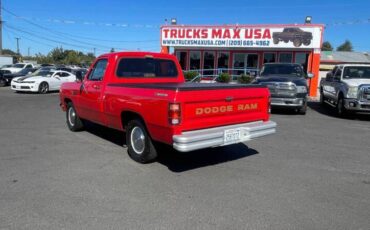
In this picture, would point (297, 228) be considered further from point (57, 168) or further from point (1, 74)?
point (1, 74)

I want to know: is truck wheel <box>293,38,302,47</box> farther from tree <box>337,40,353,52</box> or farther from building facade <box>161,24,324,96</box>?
tree <box>337,40,353,52</box>

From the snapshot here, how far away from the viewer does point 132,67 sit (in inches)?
278

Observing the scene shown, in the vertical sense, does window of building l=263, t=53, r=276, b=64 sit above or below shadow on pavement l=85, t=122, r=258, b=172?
above

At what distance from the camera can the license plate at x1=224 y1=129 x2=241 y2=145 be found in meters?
5.40

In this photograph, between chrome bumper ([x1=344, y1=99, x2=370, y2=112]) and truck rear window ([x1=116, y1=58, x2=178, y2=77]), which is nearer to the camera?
truck rear window ([x1=116, y1=58, x2=178, y2=77])

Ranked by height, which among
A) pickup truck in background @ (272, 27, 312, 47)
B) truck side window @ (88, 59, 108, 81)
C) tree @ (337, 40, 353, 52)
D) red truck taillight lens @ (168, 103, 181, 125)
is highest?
tree @ (337, 40, 353, 52)

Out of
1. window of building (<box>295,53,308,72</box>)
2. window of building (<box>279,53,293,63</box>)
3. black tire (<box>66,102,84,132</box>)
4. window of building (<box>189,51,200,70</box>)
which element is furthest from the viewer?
window of building (<box>189,51,200,70</box>)

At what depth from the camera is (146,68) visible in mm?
7254

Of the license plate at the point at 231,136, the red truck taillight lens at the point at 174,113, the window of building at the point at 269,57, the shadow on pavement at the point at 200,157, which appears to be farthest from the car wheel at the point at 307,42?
the red truck taillight lens at the point at 174,113

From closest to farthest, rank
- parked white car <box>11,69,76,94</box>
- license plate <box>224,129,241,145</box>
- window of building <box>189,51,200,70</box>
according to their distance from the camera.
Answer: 1. license plate <box>224,129,241,145</box>
2. parked white car <box>11,69,76,94</box>
3. window of building <box>189,51,200,70</box>

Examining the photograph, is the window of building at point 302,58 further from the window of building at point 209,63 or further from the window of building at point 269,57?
the window of building at point 209,63

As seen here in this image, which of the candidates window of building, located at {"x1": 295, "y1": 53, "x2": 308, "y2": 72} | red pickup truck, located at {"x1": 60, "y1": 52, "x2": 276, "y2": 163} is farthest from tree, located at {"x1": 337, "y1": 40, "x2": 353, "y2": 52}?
red pickup truck, located at {"x1": 60, "y1": 52, "x2": 276, "y2": 163}

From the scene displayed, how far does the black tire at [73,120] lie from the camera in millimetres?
8523

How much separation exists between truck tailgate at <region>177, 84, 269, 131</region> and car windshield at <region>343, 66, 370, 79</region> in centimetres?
808
